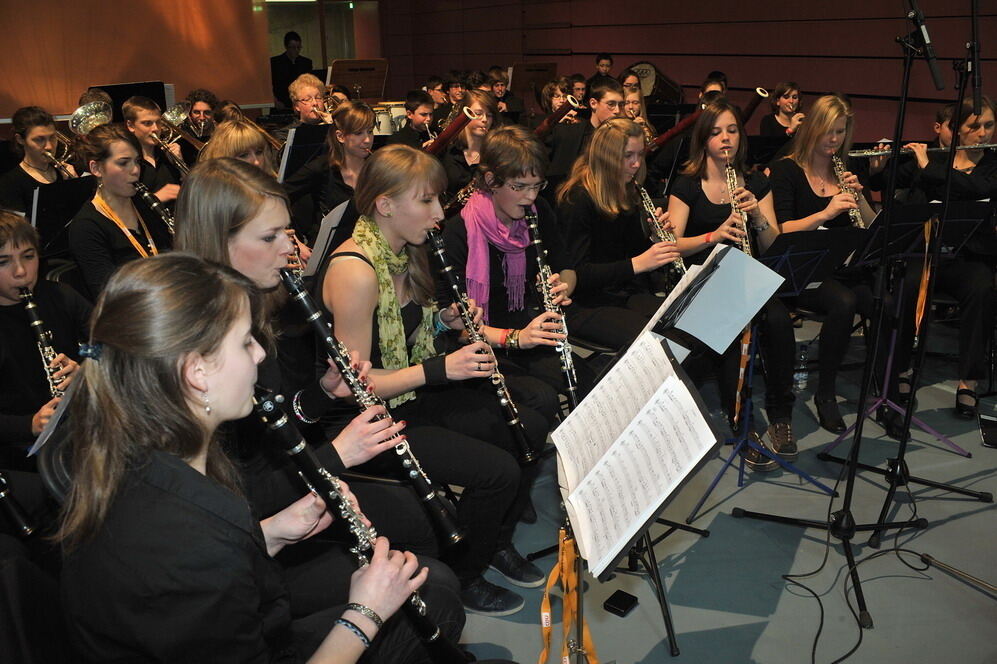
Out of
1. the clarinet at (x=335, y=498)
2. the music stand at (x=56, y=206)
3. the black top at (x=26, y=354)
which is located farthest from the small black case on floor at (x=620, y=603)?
the music stand at (x=56, y=206)

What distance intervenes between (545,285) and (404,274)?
0.56 m

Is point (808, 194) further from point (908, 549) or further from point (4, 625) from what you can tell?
point (4, 625)

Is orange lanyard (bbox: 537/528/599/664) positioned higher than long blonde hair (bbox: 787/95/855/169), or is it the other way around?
long blonde hair (bbox: 787/95/855/169)

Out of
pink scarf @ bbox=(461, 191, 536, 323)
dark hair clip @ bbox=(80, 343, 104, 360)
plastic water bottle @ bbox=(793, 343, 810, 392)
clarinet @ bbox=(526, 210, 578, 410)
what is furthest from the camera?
plastic water bottle @ bbox=(793, 343, 810, 392)

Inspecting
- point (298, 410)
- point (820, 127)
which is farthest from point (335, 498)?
Answer: point (820, 127)

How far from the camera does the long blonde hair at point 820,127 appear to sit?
3.93m

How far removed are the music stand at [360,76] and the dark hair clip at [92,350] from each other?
7682 mm

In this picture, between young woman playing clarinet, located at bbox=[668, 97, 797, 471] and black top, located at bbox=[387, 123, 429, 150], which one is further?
black top, located at bbox=[387, 123, 429, 150]

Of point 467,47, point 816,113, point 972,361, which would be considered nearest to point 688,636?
point 972,361

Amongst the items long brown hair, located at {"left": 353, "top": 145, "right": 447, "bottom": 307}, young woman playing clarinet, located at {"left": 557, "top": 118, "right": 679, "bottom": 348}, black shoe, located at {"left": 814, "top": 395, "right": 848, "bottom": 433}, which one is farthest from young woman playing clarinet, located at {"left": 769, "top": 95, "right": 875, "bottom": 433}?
long brown hair, located at {"left": 353, "top": 145, "right": 447, "bottom": 307}

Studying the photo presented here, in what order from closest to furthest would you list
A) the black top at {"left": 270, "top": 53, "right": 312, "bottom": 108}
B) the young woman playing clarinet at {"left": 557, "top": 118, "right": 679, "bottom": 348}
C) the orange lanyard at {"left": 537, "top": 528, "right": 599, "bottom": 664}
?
the orange lanyard at {"left": 537, "top": 528, "right": 599, "bottom": 664}, the young woman playing clarinet at {"left": 557, "top": 118, "right": 679, "bottom": 348}, the black top at {"left": 270, "top": 53, "right": 312, "bottom": 108}

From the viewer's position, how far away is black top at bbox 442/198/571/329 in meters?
3.16

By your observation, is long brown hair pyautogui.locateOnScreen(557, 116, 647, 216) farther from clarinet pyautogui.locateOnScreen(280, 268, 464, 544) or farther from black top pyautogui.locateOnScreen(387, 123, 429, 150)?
black top pyautogui.locateOnScreen(387, 123, 429, 150)

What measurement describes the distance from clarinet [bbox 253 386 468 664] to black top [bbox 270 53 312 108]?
10802mm
